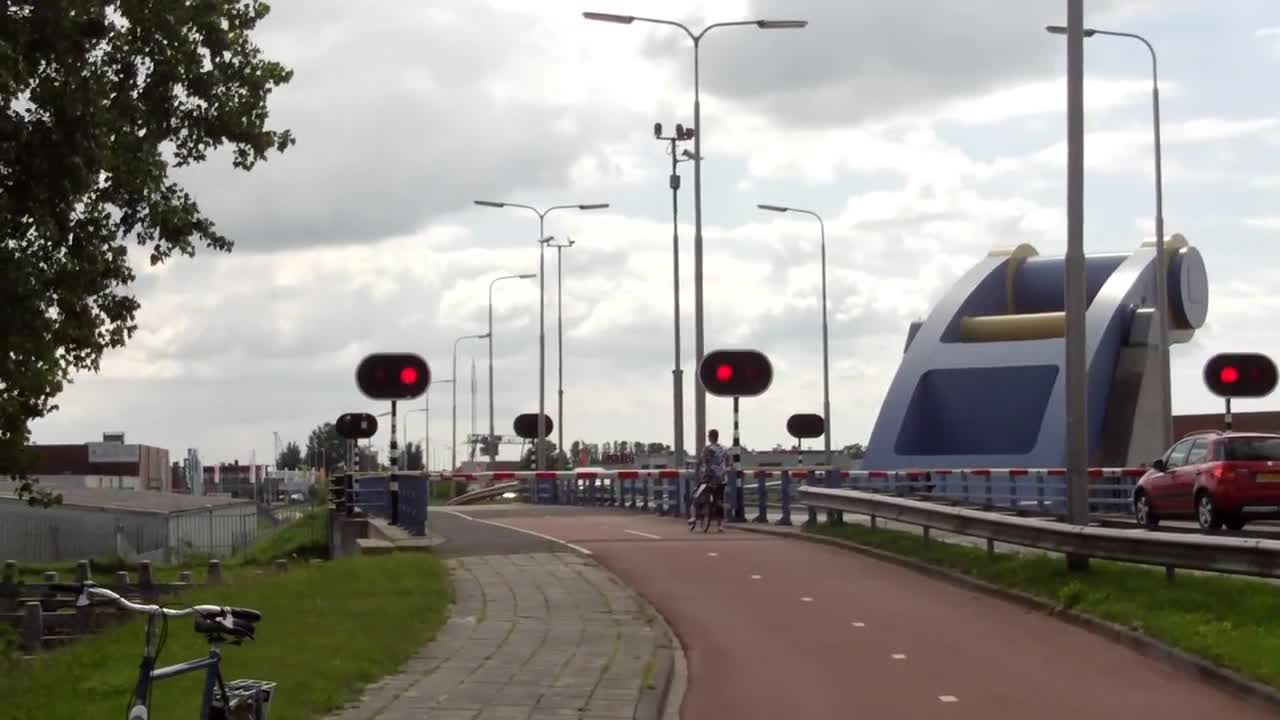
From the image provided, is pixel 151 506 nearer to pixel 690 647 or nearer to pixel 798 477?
pixel 798 477

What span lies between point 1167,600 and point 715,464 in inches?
557

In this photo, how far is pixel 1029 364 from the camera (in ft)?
206

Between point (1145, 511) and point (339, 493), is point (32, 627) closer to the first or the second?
point (339, 493)

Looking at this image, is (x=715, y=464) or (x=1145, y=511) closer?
(x=715, y=464)

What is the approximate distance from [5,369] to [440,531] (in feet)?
35.4

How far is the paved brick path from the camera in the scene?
1060 cm

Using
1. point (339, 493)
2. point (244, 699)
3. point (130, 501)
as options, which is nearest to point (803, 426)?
point (339, 493)

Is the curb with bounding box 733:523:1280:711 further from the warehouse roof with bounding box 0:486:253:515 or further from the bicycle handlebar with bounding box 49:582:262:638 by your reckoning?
the warehouse roof with bounding box 0:486:253:515

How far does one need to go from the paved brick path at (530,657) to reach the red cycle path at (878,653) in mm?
499

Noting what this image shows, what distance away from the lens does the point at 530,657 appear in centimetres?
1305

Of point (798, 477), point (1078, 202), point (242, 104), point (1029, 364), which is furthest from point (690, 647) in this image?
point (1029, 364)

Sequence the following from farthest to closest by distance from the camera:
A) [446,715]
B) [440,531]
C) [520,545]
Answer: [440,531], [520,545], [446,715]

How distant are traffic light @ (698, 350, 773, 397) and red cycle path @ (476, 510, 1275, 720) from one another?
8.05m

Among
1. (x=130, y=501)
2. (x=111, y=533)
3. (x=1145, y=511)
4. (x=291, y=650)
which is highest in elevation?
(x=1145, y=511)
